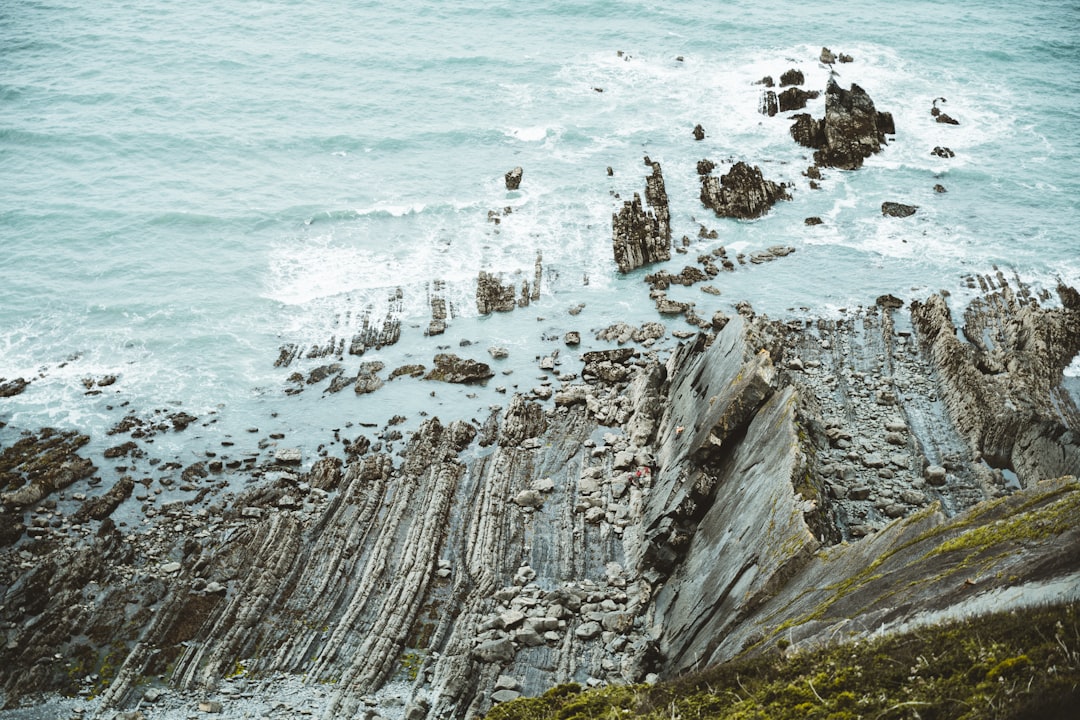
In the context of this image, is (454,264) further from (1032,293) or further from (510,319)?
(1032,293)

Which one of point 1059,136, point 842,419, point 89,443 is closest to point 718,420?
point 842,419

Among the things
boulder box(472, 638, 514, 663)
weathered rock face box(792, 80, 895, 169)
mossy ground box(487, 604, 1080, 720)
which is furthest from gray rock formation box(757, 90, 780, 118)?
mossy ground box(487, 604, 1080, 720)

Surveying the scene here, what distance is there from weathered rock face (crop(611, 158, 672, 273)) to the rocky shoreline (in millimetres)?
7916

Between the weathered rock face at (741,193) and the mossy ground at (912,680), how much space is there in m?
35.5

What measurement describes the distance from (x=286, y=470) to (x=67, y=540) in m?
7.18

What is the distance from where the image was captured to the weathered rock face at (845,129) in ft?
156

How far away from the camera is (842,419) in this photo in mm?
26531

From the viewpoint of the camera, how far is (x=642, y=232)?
40.0 metres

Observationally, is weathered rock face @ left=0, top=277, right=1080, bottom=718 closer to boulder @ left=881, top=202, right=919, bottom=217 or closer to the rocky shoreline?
the rocky shoreline

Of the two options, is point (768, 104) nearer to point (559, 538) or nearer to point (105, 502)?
point (559, 538)

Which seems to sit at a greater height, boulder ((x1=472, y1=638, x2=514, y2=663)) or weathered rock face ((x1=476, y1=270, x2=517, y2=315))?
weathered rock face ((x1=476, y1=270, x2=517, y2=315))

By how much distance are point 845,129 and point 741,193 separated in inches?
475

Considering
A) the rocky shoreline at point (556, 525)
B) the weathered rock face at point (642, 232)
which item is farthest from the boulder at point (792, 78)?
the rocky shoreline at point (556, 525)

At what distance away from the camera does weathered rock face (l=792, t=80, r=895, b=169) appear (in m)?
47.6
